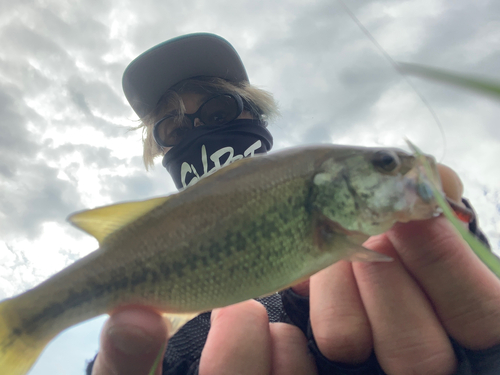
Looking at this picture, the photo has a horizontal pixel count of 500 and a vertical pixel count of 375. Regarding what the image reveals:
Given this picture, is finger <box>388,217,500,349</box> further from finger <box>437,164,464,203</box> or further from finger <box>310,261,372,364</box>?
finger <box>310,261,372,364</box>

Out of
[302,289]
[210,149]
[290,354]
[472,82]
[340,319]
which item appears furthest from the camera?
[210,149]

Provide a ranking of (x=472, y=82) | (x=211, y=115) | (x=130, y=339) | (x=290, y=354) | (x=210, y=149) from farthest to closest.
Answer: (x=211, y=115), (x=210, y=149), (x=290, y=354), (x=130, y=339), (x=472, y=82)

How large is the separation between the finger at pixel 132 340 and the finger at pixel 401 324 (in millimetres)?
649

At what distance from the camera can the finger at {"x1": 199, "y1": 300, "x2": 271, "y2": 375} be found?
0.96 meters

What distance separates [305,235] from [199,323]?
1173 mm

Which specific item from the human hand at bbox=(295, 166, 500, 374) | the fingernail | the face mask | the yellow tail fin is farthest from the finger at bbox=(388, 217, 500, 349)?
the face mask

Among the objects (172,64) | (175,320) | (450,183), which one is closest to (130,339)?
(175,320)

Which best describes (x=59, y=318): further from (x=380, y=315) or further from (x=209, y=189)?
(x=380, y=315)

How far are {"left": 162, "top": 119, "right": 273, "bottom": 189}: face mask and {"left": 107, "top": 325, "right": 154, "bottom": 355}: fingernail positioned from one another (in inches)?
62.1

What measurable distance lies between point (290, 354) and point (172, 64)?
9.79 feet

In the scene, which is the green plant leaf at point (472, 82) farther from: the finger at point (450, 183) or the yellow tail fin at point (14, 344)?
the yellow tail fin at point (14, 344)

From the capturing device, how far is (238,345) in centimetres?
99

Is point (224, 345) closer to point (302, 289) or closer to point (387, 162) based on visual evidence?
point (302, 289)

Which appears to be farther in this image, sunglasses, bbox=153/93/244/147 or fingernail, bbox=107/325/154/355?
sunglasses, bbox=153/93/244/147
